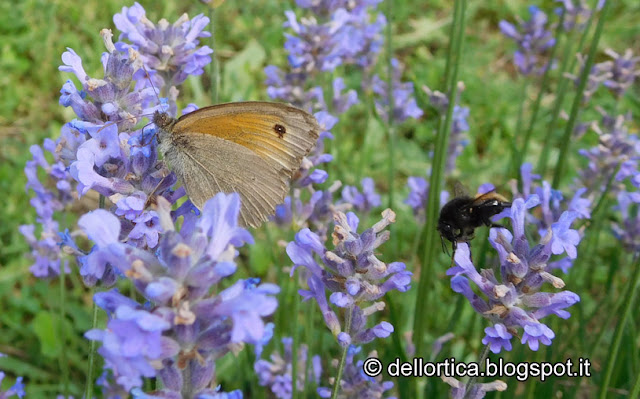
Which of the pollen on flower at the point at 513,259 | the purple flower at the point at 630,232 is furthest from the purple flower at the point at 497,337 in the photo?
the purple flower at the point at 630,232

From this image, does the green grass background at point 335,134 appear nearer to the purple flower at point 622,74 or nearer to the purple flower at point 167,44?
the purple flower at point 622,74

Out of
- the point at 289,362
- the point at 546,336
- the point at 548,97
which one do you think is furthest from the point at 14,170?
the point at 548,97

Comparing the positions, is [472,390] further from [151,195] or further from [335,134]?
[335,134]

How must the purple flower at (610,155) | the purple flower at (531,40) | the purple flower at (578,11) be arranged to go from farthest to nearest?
1. the purple flower at (531,40)
2. the purple flower at (578,11)
3. the purple flower at (610,155)

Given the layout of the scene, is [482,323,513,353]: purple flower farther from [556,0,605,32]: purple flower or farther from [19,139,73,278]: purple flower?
[556,0,605,32]: purple flower

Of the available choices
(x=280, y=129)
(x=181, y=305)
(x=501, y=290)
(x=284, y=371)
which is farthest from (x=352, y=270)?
(x=284, y=371)

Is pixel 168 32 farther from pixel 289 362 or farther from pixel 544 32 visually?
pixel 544 32
